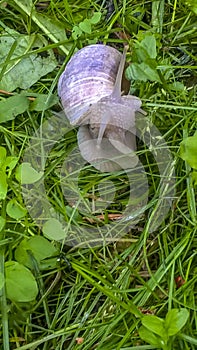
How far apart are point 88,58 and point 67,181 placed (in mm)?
289

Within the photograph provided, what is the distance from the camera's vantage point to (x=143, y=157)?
4.72 feet

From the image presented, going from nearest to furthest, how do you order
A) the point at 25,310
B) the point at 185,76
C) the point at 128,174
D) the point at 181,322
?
the point at 181,322
the point at 25,310
the point at 128,174
the point at 185,76

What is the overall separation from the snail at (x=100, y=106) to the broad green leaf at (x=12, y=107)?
0.09m

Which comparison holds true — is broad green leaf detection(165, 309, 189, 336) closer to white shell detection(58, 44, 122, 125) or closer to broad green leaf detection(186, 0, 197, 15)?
white shell detection(58, 44, 122, 125)

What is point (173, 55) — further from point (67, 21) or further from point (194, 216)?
point (194, 216)

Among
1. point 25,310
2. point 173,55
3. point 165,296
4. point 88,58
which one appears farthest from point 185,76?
point 25,310

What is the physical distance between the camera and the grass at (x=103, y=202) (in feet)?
4.12

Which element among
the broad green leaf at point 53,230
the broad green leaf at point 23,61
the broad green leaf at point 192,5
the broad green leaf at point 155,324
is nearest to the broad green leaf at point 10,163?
the broad green leaf at point 53,230

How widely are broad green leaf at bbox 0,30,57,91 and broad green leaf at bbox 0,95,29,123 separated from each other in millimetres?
57

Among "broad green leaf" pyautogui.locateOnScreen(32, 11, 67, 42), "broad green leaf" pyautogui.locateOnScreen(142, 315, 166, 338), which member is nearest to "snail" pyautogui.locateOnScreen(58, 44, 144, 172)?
"broad green leaf" pyautogui.locateOnScreen(32, 11, 67, 42)

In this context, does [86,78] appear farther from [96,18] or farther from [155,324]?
[155,324]

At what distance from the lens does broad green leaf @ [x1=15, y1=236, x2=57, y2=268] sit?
128 centimetres

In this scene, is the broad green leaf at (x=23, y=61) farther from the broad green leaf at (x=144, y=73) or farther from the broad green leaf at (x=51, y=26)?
the broad green leaf at (x=144, y=73)

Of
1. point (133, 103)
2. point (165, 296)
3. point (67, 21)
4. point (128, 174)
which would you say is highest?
point (67, 21)
